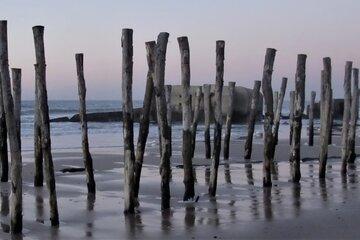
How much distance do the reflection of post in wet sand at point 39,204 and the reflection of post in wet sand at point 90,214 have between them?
28.1 inches

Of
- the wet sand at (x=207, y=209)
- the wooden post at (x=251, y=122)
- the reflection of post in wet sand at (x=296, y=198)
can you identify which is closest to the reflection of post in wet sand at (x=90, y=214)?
the wet sand at (x=207, y=209)

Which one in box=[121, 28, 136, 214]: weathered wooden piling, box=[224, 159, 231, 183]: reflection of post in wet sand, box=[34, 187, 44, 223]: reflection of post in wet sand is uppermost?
box=[121, 28, 136, 214]: weathered wooden piling

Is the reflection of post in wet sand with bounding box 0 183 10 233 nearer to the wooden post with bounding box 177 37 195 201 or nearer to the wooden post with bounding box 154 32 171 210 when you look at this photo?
the wooden post with bounding box 154 32 171 210

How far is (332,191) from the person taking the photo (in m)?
11.8

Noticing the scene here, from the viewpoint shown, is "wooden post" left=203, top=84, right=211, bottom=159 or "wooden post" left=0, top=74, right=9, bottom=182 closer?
"wooden post" left=0, top=74, right=9, bottom=182

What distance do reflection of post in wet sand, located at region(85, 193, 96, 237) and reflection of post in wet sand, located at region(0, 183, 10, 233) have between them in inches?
44.0

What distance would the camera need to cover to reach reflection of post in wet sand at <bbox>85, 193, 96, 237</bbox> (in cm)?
843

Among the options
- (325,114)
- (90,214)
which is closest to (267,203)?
(90,214)

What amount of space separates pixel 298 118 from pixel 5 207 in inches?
260

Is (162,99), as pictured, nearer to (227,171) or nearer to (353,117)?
(227,171)

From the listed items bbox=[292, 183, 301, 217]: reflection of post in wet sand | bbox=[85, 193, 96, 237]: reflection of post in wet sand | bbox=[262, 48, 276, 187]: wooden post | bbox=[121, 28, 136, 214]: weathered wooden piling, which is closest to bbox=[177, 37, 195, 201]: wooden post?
bbox=[121, 28, 136, 214]: weathered wooden piling

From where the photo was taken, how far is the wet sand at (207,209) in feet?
27.2

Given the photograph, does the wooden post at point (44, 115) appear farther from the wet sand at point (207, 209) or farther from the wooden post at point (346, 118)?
the wooden post at point (346, 118)

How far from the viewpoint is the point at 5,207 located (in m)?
10.4
